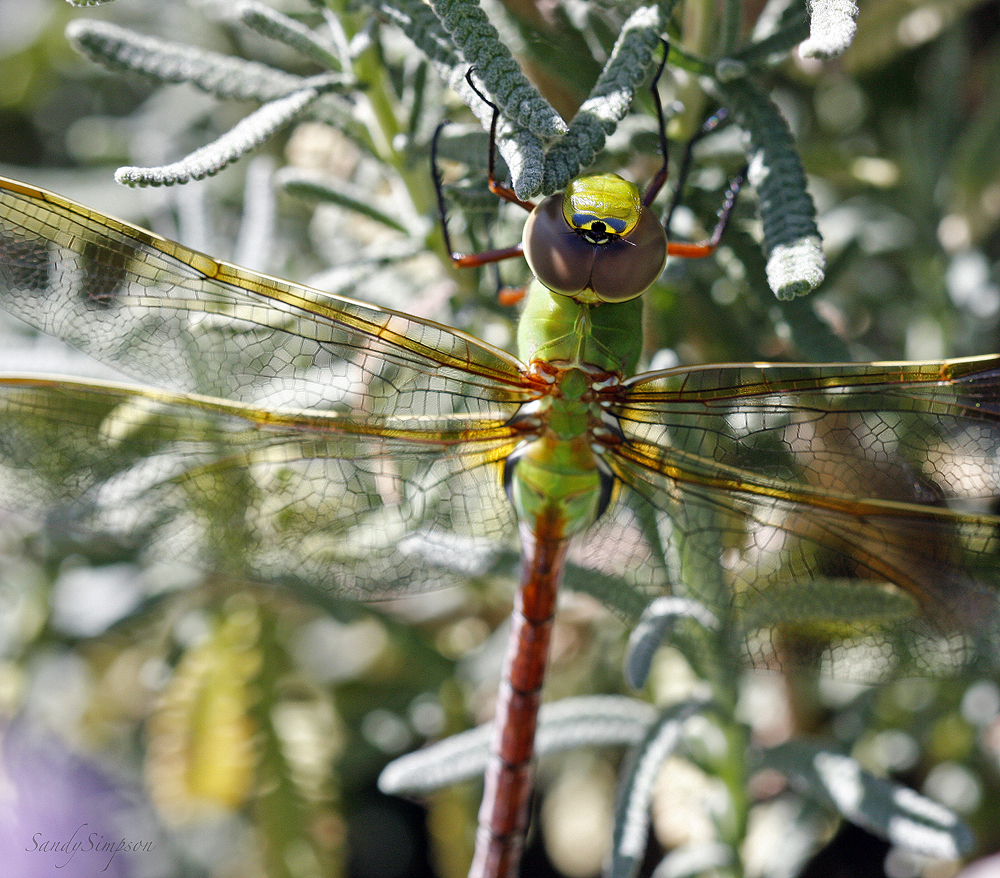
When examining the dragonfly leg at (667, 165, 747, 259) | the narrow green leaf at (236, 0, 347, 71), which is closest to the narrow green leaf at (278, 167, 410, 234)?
the narrow green leaf at (236, 0, 347, 71)

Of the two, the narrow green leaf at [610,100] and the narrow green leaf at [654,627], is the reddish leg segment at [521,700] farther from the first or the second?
the narrow green leaf at [610,100]

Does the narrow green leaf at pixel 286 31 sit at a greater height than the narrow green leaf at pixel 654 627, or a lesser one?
greater

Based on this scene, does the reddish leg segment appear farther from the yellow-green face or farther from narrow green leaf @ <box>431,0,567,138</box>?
narrow green leaf @ <box>431,0,567,138</box>

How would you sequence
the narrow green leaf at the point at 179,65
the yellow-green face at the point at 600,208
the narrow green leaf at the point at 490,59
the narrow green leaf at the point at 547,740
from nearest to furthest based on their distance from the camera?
the narrow green leaf at the point at 490,59 < the yellow-green face at the point at 600,208 < the narrow green leaf at the point at 179,65 < the narrow green leaf at the point at 547,740

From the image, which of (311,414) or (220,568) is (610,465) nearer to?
(311,414)

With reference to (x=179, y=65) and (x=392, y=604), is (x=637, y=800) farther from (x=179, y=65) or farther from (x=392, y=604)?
(x=179, y=65)
